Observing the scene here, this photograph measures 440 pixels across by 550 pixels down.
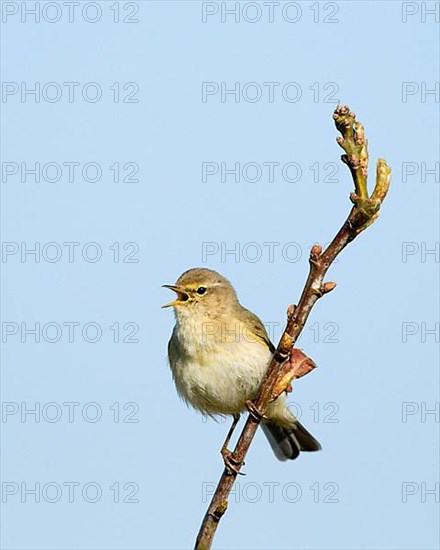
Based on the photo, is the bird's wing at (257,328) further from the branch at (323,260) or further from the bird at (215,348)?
the branch at (323,260)

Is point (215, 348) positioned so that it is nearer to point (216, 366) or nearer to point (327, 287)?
point (216, 366)

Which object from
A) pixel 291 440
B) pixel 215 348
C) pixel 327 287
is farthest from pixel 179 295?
pixel 327 287

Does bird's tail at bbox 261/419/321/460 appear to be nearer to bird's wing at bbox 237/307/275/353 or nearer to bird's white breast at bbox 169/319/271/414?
bird's wing at bbox 237/307/275/353

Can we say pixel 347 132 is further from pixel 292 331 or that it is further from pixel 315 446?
pixel 315 446

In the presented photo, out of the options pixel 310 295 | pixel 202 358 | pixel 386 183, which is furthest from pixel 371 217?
pixel 202 358

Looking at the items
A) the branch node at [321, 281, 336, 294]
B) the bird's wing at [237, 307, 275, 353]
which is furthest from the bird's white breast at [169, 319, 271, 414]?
the branch node at [321, 281, 336, 294]

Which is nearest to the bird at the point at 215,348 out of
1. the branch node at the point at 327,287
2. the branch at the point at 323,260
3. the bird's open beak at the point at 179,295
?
the bird's open beak at the point at 179,295

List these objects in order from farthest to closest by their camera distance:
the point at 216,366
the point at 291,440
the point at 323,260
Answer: the point at 291,440
the point at 216,366
the point at 323,260
